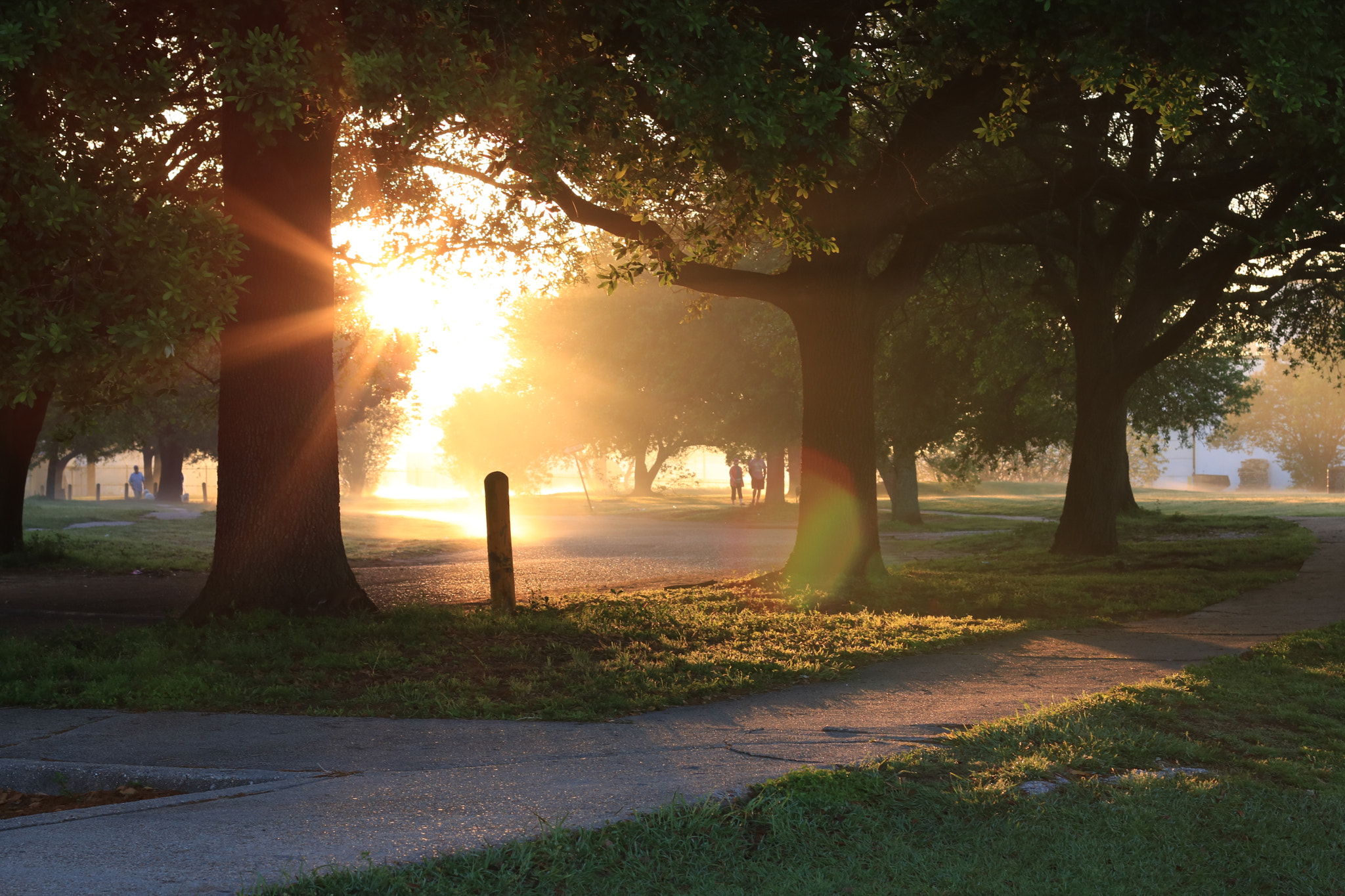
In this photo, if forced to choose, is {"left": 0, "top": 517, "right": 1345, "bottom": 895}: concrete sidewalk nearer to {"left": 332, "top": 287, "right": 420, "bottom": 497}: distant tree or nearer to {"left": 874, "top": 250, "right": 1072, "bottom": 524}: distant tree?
{"left": 332, "top": 287, "right": 420, "bottom": 497}: distant tree

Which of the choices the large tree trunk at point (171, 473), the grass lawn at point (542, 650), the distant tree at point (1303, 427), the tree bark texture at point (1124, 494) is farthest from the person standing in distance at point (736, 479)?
the distant tree at point (1303, 427)

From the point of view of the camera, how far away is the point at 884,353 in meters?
20.3

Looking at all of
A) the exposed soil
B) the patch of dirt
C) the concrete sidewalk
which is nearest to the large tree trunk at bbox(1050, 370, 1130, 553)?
the patch of dirt

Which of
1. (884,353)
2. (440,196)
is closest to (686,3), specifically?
(440,196)

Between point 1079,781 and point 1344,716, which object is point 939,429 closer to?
point 1344,716

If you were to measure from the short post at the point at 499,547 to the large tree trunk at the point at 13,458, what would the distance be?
10454mm

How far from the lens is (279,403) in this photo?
9562 millimetres

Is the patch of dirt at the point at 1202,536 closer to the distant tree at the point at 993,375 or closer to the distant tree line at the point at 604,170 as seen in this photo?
the distant tree at the point at 993,375

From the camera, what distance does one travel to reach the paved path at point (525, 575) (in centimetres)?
1137

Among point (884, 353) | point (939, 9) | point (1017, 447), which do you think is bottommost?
point (1017, 447)

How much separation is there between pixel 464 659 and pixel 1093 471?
40.0ft

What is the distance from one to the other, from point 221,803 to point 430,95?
486 cm

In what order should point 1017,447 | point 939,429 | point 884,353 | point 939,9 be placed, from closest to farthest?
point 939,9
point 884,353
point 939,429
point 1017,447

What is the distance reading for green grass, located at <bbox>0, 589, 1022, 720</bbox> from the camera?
21.2 feet
